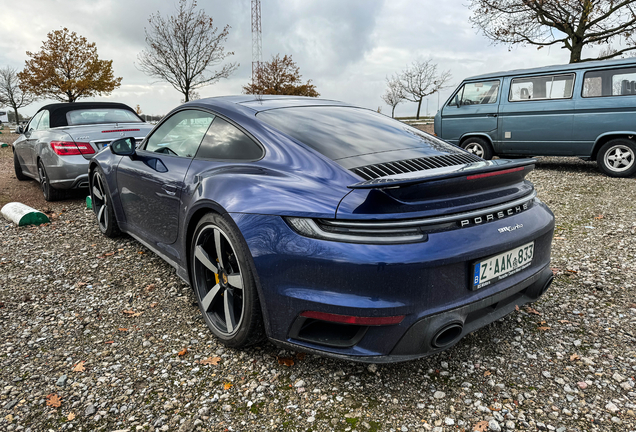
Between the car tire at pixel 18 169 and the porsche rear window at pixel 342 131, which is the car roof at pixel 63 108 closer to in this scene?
the car tire at pixel 18 169

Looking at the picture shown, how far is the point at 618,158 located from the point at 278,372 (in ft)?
25.8

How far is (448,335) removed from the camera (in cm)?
199

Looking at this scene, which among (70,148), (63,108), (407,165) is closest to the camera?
(407,165)

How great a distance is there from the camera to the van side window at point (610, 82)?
7.45m

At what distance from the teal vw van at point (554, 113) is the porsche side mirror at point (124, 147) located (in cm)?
756

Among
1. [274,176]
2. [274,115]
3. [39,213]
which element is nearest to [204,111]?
[274,115]

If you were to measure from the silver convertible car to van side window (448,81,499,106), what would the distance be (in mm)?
6501

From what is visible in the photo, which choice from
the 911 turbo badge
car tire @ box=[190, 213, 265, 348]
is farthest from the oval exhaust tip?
car tire @ box=[190, 213, 265, 348]

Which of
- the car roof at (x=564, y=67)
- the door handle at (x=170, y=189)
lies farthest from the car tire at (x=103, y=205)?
the car roof at (x=564, y=67)

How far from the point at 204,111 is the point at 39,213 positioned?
370 centimetres

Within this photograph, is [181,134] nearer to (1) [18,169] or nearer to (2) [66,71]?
(1) [18,169]

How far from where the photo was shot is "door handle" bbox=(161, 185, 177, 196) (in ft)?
9.62

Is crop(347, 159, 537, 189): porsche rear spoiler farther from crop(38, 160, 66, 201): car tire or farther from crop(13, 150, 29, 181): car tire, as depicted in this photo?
crop(13, 150, 29, 181): car tire

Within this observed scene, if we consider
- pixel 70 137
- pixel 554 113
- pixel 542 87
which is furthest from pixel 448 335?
pixel 542 87
